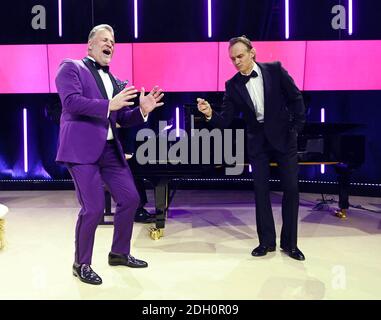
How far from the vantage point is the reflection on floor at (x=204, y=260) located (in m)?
3.11

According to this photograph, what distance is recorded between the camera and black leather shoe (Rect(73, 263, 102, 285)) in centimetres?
324

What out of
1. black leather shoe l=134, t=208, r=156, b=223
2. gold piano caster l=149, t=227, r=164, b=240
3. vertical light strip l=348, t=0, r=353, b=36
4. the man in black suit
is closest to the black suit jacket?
the man in black suit

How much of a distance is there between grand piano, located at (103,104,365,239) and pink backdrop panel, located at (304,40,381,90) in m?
2.08

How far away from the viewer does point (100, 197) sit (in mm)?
3281

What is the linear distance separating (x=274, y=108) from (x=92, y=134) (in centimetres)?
149

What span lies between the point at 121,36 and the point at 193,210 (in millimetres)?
3169

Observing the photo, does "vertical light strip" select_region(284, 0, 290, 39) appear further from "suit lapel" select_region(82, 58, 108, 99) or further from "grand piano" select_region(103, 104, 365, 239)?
"suit lapel" select_region(82, 58, 108, 99)

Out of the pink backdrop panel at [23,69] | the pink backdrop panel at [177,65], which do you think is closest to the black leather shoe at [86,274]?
the pink backdrop panel at [177,65]

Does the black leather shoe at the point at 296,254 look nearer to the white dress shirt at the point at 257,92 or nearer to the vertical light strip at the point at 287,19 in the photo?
the white dress shirt at the point at 257,92

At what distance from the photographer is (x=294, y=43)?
23.7 feet

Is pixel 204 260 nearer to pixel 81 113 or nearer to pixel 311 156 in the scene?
pixel 81 113

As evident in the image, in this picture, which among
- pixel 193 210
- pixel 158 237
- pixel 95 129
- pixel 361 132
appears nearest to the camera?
pixel 95 129
